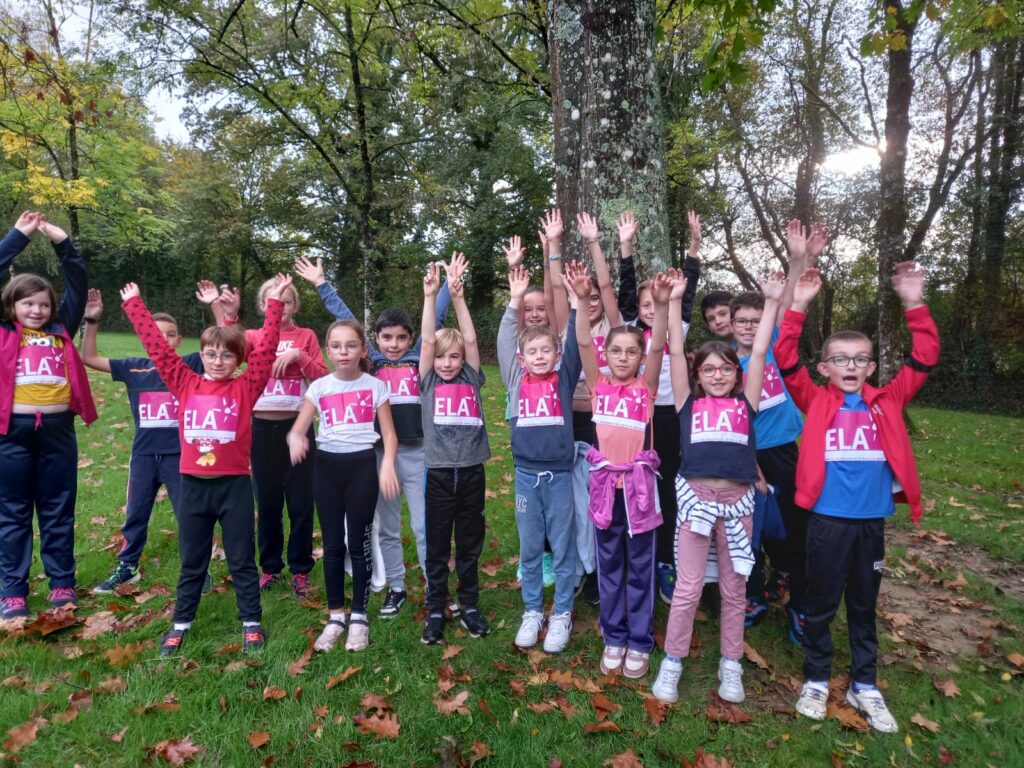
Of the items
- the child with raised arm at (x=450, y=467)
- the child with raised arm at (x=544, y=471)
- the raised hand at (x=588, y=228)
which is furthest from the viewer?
the raised hand at (x=588, y=228)

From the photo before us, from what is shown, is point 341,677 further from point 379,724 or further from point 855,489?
point 855,489

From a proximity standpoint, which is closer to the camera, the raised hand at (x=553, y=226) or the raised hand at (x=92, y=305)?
the raised hand at (x=553, y=226)

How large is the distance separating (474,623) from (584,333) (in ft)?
6.79

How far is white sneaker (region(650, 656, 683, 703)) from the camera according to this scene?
3.14 meters

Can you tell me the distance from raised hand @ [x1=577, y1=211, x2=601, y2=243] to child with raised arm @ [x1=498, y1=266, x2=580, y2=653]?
0.63 meters

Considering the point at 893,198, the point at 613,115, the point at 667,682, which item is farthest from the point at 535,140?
the point at 667,682

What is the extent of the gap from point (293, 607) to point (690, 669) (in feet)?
9.05

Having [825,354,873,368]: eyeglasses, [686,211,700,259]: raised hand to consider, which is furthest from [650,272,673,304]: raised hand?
[686,211,700,259]: raised hand

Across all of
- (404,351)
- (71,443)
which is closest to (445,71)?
(404,351)

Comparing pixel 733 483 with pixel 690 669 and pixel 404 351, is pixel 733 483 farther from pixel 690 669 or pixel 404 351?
pixel 404 351

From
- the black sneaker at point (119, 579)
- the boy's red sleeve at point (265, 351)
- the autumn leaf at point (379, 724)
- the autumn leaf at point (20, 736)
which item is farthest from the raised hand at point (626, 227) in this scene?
the black sneaker at point (119, 579)

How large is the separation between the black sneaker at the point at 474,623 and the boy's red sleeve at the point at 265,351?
206 cm

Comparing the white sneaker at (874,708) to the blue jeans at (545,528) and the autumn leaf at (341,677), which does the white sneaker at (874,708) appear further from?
the autumn leaf at (341,677)

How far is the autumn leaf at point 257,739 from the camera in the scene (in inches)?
108
